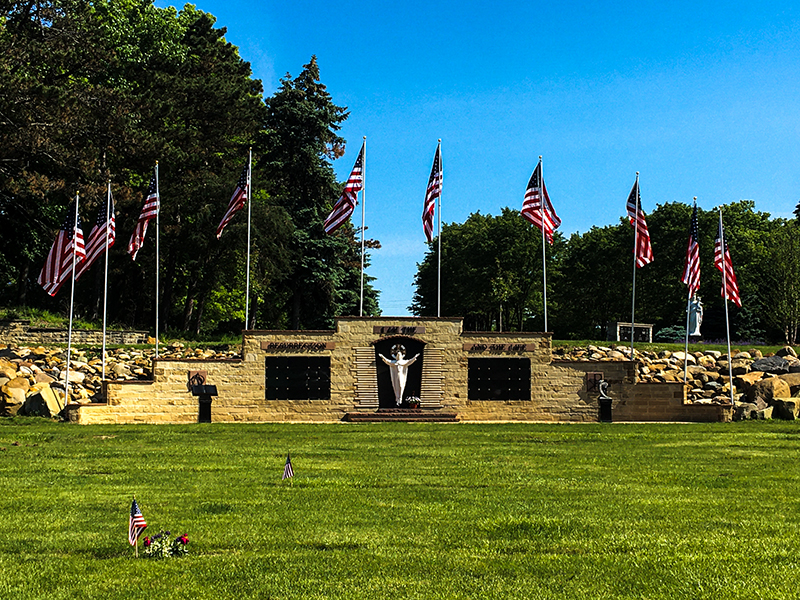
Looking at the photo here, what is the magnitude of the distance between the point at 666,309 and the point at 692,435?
40845mm

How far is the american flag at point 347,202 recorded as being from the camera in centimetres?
2823

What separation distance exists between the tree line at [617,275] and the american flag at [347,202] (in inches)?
1289

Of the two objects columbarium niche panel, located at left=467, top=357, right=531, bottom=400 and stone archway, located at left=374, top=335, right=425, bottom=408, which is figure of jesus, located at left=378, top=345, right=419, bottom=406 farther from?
columbarium niche panel, located at left=467, top=357, right=531, bottom=400

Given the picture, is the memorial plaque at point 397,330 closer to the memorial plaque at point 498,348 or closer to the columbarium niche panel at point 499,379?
the memorial plaque at point 498,348

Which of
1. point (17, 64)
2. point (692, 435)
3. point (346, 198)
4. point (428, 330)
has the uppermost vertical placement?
point (17, 64)

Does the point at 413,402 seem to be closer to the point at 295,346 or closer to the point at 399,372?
the point at 399,372

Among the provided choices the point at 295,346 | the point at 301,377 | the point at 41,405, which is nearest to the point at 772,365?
the point at 301,377

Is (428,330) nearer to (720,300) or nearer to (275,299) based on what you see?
(275,299)

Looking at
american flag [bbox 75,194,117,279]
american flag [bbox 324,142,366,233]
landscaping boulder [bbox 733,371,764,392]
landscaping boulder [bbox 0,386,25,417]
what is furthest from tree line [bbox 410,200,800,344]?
landscaping boulder [bbox 0,386,25,417]

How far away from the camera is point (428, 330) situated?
28.7 metres

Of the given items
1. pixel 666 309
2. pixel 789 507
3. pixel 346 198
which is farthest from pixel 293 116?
pixel 789 507

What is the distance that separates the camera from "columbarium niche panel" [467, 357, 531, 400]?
94.2 feet

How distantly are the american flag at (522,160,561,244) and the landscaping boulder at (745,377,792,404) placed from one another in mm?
10149

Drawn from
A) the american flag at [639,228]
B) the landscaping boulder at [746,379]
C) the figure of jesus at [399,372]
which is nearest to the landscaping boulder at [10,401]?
the figure of jesus at [399,372]
